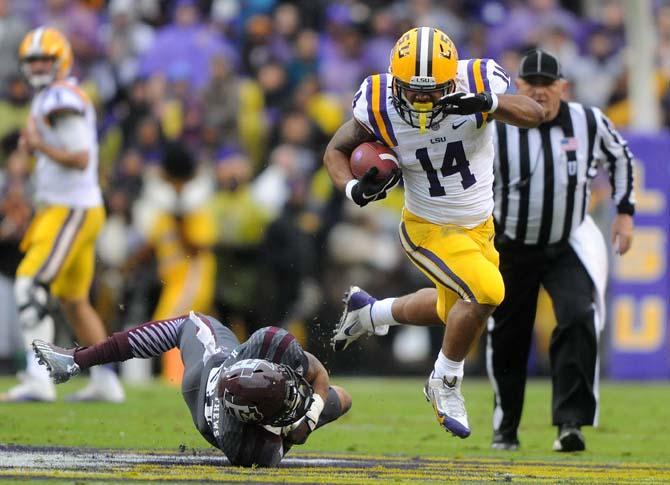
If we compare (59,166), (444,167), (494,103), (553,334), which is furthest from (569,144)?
(59,166)

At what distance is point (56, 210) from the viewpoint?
931cm

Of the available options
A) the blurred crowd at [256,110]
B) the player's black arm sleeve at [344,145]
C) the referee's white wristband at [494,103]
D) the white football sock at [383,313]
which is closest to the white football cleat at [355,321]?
the white football sock at [383,313]

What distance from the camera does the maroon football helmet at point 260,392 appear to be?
5660mm

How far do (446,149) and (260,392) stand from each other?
1.56 metres

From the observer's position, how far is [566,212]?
25.3 ft

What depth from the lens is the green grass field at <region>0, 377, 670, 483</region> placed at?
7.13 m

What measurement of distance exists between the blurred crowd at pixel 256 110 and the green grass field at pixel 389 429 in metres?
1.38

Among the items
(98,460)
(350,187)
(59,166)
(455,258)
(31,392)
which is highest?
(350,187)

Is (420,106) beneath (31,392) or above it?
above

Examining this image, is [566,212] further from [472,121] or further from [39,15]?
[39,15]

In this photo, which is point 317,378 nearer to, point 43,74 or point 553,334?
point 553,334

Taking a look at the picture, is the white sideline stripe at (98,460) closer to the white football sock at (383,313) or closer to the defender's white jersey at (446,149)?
the white football sock at (383,313)

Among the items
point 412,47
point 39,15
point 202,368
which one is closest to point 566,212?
point 412,47

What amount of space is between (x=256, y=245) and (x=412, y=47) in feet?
19.5
